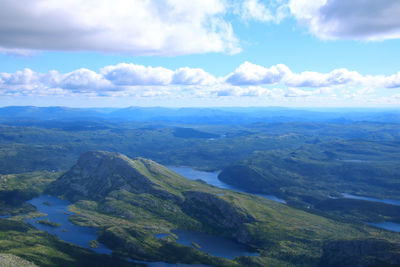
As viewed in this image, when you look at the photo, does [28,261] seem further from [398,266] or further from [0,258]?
[398,266]

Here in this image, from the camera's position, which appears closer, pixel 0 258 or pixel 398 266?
pixel 0 258

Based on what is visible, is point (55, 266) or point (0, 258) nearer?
point (0, 258)

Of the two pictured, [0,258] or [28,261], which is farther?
[28,261]

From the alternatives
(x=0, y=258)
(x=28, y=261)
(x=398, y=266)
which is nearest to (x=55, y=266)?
(x=28, y=261)

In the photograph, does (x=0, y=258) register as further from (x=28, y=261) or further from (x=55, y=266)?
(x=55, y=266)

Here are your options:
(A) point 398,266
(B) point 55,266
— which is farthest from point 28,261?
(A) point 398,266

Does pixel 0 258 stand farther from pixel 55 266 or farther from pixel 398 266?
pixel 398 266
